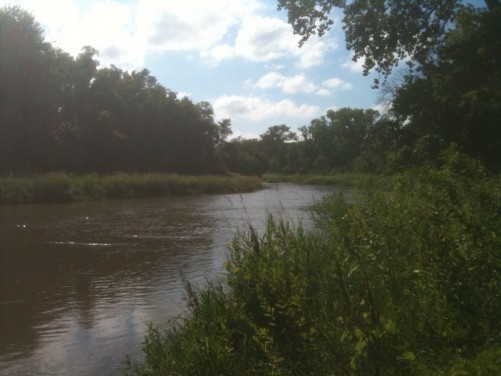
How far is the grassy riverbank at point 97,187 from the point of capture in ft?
105

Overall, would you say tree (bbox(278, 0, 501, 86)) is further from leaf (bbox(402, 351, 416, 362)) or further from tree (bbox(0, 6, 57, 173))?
tree (bbox(0, 6, 57, 173))

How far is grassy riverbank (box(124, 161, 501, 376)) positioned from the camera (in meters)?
4.24

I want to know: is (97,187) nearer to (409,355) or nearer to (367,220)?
(367,220)

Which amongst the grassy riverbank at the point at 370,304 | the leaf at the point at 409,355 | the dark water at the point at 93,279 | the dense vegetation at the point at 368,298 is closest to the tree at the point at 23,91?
the dark water at the point at 93,279

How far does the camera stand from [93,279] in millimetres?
12516

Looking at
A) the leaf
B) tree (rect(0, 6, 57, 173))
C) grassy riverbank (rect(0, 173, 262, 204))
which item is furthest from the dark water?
tree (rect(0, 6, 57, 173))

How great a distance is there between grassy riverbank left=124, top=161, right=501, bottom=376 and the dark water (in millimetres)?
1114

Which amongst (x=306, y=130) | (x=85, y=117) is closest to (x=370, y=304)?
(x=85, y=117)

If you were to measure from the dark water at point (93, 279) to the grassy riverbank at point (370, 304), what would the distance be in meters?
1.11

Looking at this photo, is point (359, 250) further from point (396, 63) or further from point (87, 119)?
point (87, 119)

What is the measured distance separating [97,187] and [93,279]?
79.3 feet

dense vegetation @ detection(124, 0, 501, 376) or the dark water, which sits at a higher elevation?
dense vegetation @ detection(124, 0, 501, 376)

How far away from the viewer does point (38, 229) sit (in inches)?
829

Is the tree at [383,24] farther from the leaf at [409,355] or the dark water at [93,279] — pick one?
the leaf at [409,355]
